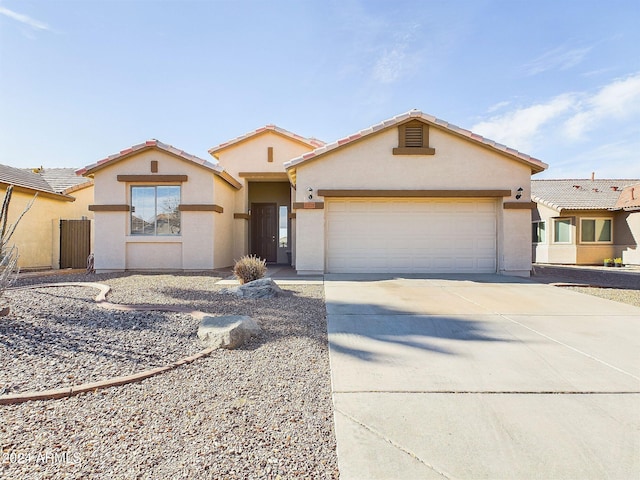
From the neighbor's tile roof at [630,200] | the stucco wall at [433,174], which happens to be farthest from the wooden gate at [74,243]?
the neighbor's tile roof at [630,200]

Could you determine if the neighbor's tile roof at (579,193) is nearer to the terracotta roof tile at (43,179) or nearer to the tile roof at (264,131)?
the tile roof at (264,131)

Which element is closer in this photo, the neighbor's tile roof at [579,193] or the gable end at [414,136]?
the gable end at [414,136]

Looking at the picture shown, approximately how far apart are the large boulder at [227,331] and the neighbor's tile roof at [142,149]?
324 inches

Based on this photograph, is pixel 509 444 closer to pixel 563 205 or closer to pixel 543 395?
pixel 543 395

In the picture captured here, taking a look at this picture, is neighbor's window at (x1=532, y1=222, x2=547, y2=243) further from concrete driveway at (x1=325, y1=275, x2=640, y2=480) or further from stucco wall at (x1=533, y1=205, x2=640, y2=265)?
concrete driveway at (x1=325, y1=275, x2=640, y2=480)

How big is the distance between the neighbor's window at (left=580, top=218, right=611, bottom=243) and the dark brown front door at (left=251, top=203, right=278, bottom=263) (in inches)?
605

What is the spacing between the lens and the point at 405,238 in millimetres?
11039

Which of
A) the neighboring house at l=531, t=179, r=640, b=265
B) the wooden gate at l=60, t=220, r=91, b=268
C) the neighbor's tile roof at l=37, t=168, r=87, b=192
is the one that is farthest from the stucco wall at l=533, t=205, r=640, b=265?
the neighbor's tile roof at l=37, t=168, r=87, b=192

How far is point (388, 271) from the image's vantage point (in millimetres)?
11016

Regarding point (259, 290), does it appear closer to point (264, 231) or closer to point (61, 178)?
point (264, 231)

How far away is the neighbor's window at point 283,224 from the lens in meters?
15.7

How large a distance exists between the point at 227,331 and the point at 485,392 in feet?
8.62

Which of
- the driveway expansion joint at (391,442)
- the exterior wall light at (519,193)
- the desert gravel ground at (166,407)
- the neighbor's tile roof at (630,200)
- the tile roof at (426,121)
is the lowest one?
the driveway expansion joint at (391,442)

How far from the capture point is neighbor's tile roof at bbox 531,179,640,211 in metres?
18.1
